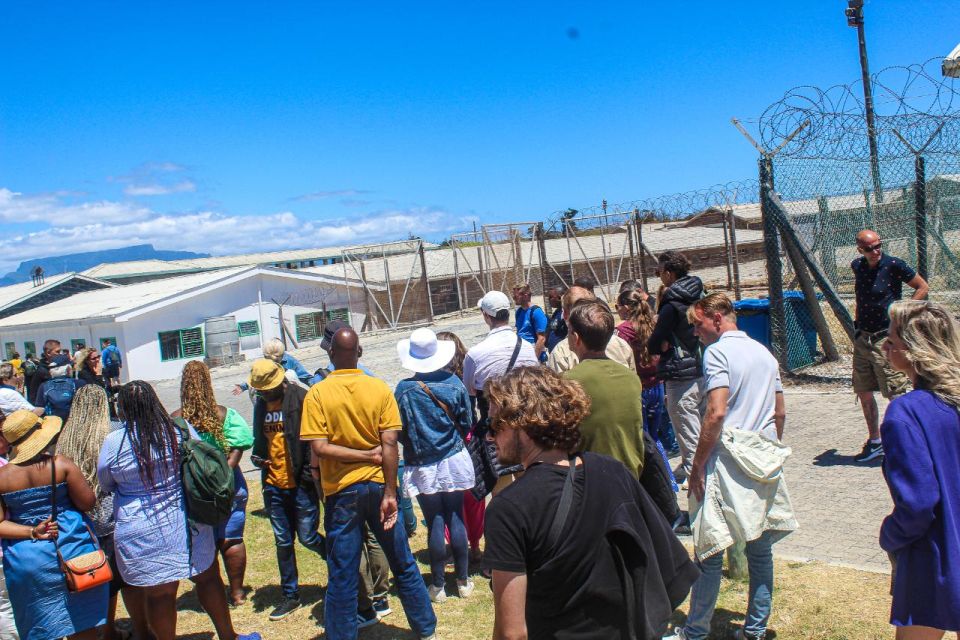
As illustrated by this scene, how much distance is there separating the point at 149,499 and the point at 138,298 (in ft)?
94.1

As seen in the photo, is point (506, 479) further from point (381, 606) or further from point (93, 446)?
point (93, 446)

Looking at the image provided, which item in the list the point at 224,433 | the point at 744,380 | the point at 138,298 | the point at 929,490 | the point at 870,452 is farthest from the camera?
the point at 138,298

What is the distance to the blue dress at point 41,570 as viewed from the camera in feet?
12.6

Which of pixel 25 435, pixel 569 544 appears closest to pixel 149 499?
pixel 25 435

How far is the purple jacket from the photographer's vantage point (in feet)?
8.55

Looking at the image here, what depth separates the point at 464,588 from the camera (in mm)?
5129

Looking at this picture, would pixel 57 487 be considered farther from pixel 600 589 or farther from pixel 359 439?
pixel 600 589

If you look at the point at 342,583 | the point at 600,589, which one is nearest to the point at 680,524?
the point at 342,583

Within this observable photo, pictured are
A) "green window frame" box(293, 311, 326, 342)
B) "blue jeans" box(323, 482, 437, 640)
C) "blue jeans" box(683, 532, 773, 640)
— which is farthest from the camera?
"green window frame" box(293, 311, 326, 342)

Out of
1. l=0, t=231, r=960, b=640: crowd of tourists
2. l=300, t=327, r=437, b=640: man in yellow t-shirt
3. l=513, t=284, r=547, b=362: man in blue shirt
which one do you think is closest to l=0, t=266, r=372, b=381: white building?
l=513, t=284, r=547, b=362: man in blue shirt

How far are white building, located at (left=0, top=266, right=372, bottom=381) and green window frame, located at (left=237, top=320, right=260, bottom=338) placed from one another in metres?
0.04

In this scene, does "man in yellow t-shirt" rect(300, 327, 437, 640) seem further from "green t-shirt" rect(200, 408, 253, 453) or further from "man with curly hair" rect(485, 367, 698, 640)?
"man with curly hair" rect(485, 367, 698, 640)

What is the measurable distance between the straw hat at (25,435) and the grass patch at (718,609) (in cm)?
184

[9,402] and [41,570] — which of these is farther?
[9,402]
